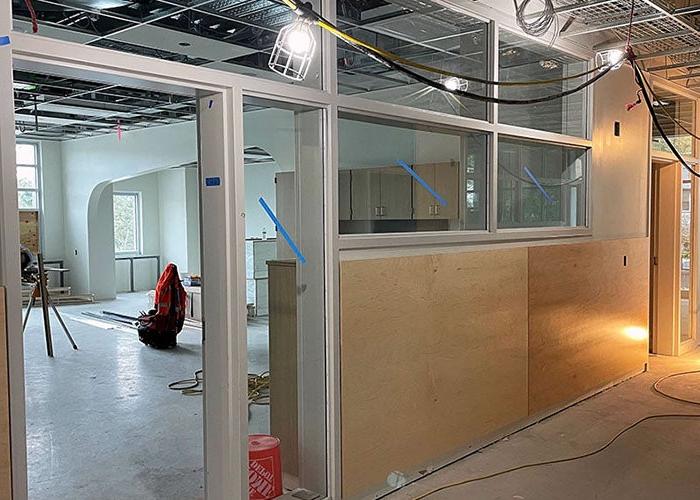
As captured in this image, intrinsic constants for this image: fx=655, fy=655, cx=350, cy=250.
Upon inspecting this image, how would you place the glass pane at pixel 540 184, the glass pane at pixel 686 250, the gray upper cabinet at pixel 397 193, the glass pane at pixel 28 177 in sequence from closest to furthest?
the gray upper cabinet at pixel 397 193 → the glass pane at pixel 540 184 → the glass pane at pixel 686 250 → the glass pane at pixel 28 177

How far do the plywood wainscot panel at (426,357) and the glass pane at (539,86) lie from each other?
1059 millimetres

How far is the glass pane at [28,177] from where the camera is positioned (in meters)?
11.9

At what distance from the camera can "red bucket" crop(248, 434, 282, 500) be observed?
3082 mm

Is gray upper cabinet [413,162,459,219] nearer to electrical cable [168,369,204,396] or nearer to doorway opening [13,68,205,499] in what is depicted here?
doorway opening [13,68,205,499]

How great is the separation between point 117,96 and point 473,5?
508 cm

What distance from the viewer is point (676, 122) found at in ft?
20.7

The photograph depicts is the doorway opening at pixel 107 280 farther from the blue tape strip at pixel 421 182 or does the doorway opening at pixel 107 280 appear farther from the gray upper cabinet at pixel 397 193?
the blue tape strip at pixel 421 182

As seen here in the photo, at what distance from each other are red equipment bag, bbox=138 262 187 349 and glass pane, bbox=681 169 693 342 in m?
5.44

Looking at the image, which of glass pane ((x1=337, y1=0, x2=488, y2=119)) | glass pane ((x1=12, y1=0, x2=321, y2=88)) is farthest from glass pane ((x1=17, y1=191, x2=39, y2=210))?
glass pane ((x1=337, y1=0, x2=488, y2=119))

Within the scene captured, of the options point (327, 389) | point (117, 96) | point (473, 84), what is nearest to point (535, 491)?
point (327, 389)

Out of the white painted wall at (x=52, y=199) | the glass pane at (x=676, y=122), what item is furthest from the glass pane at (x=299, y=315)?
the white painted wall at (x=52, y=199)

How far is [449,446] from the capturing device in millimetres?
3840

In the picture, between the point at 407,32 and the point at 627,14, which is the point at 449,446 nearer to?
the point at 407,32

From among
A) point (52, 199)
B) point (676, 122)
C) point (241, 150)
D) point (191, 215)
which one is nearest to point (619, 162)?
point (676, 122)
